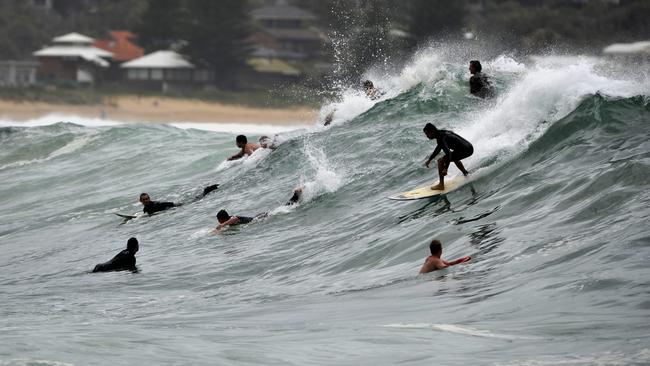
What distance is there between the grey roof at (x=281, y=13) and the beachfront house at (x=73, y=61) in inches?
366

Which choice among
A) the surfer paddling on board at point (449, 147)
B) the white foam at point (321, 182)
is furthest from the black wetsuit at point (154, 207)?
the surfer paddling on board at point (449, 147)

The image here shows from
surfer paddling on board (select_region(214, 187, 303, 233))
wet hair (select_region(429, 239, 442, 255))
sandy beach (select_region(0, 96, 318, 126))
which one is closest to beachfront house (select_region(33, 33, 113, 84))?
sandy beach (select_region(0, 96, 318, 126))

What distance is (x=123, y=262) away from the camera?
634 inches

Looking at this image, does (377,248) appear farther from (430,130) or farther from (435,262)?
(435,262)

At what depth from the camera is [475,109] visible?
23750mm

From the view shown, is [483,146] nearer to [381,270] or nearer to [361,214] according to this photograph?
[361,214]

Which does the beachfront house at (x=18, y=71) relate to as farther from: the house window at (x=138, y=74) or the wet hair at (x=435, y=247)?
the wet hair at (x=435, y=247)

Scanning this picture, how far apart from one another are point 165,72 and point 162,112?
445cm

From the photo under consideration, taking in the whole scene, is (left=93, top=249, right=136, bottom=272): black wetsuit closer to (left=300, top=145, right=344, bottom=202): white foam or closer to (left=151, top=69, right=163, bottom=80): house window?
(left=300, top=145, right=344, bottom=202): white foam

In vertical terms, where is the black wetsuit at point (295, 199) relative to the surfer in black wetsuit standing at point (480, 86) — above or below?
below

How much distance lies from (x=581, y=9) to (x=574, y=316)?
1711 inches

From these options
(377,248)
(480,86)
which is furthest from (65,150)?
(377,248)

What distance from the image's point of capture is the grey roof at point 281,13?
236 feet

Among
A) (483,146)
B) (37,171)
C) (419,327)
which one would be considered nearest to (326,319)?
(419,327)
